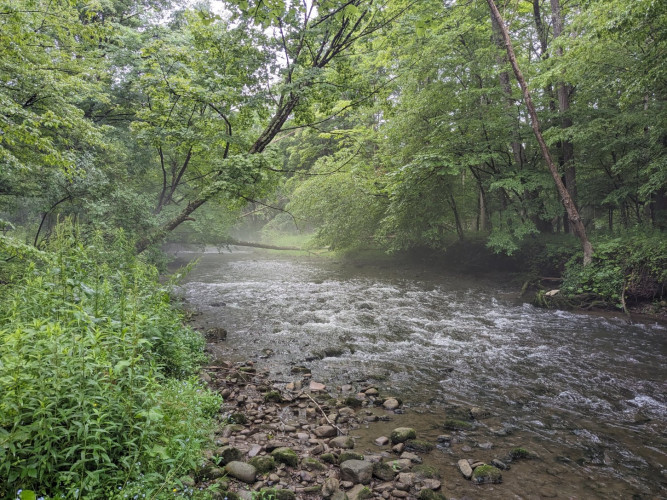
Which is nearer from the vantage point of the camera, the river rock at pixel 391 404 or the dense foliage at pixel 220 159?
the dense foliage at pixel 220 159

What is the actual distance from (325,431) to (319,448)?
1.56 ft

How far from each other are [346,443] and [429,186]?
15547 mm

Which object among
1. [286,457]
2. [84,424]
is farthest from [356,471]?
[84,424]

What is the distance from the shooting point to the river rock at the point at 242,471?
3.36 metres

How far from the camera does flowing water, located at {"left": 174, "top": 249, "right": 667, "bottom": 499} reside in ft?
14.0

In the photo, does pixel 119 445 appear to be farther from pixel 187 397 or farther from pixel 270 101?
pixel 270 101

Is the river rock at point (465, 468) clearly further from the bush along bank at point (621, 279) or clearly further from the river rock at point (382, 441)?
the bush along bank at point (621, 279)

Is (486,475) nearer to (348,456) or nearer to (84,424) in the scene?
(348,456)

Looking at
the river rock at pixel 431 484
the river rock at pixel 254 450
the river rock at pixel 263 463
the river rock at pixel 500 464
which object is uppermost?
the river rock at pixel 263 463

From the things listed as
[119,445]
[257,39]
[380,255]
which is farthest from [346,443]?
[380,255]

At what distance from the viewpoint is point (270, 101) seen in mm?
8023

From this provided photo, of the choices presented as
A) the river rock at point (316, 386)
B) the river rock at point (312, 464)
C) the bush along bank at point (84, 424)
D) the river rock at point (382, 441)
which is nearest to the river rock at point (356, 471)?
the river rock at point (312, 464)

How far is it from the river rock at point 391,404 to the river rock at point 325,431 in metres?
1.18

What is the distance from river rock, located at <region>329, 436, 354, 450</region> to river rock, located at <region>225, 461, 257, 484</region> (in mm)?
1269
